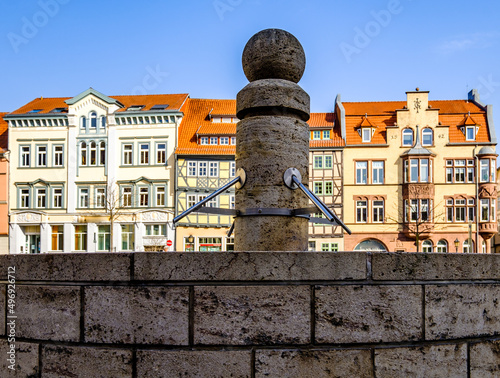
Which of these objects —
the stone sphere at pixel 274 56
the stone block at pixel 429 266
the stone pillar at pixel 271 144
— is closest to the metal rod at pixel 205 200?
the stone pillar at pixel 271 144

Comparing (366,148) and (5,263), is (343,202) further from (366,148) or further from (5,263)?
(5,263)

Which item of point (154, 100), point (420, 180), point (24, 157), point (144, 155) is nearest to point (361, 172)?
point (420, 180)

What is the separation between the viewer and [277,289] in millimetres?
3693

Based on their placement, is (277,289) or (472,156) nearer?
(277,289)

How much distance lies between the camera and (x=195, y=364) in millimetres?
3641

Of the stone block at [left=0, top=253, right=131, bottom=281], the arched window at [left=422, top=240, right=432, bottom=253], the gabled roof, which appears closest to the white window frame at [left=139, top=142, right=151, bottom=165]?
the gabled roof

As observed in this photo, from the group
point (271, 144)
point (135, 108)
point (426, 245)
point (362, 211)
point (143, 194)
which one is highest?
point (135, 108)

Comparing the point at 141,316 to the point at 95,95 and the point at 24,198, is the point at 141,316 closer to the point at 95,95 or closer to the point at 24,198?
the point at 95,95

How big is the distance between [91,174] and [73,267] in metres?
37.8

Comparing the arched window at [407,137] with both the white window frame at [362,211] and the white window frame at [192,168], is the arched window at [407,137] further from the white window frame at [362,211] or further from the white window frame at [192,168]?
the white window frame at [192,168]

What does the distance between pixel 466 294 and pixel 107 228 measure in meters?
37.8

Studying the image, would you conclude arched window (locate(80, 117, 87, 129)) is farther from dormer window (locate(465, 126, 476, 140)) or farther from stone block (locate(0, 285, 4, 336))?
stone block (locate(0, 285, 4, 336))

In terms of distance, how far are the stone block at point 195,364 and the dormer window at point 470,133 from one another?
39.0 meters

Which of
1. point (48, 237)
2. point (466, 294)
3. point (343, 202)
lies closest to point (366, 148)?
point (343, 202)
